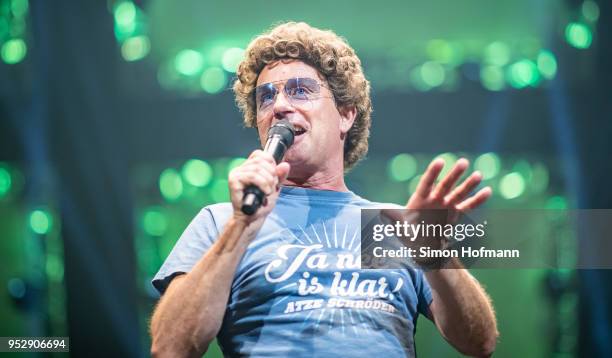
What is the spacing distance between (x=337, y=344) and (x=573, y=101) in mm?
1526

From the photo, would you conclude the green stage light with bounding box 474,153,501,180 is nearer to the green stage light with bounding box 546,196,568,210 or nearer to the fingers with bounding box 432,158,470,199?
the green stage light with bounding box 546,196,568,210

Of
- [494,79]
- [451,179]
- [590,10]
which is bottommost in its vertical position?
[451,179]

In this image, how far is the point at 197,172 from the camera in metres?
2.86

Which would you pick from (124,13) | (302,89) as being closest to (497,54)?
(302,89)

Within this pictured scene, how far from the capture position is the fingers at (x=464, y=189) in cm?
173

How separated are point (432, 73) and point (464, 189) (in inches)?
46.3

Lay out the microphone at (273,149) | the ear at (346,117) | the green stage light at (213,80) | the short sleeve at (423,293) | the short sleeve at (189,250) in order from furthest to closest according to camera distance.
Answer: the green stage light at (213,80)
the ear at (346,117)
the short sleeve at (423,293)
the short sleeve at (189,250)
the microphone at (273,149)

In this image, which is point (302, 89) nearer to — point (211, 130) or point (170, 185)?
point (211, 130)

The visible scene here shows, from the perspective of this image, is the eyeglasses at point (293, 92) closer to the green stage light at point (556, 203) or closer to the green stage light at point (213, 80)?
the green stage light at point (213, 80)

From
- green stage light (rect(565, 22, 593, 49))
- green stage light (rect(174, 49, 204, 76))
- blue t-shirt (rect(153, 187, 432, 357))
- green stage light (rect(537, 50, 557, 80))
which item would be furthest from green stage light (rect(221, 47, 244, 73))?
green stage light (rect(565, 22, 593, 49))

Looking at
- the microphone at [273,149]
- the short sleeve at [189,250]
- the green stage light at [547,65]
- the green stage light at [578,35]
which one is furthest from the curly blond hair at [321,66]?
the green stage light at [578,35]

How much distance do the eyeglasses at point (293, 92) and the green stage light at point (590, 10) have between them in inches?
52.2

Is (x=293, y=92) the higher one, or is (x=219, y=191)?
(x=293, y=92)

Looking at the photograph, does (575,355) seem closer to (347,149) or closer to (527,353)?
(527,353)
